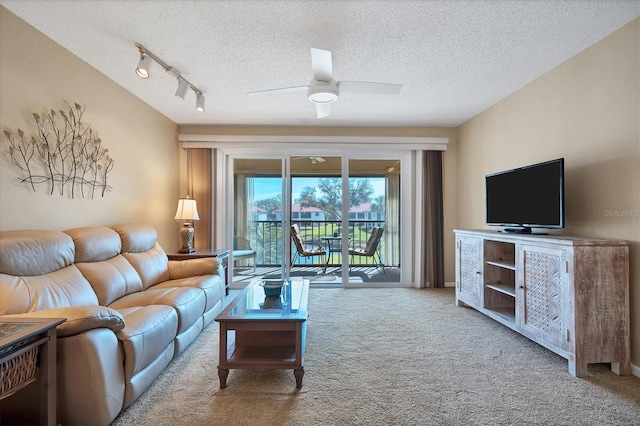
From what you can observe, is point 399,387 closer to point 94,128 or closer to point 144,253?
point 144,253

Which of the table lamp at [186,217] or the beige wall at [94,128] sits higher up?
the beige wall at [94,128]

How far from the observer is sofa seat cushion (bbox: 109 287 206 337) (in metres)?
2.25

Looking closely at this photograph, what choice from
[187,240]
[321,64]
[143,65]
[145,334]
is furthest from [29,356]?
[187,240]

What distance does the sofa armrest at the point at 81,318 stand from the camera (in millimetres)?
1449

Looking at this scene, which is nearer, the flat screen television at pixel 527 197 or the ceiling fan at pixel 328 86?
the ceiling fan at pixel 328 86

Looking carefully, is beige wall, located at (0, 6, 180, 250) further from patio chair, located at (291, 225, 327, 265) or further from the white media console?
the white media console

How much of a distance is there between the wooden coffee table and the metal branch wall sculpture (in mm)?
1698

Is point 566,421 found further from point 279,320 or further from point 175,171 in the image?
point 175,171

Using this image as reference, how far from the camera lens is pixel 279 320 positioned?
6.33 ft

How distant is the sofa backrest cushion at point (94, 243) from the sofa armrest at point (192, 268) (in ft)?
1.94

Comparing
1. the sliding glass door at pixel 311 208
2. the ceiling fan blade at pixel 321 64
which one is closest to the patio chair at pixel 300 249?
the sliding glass door at pixel 311 208

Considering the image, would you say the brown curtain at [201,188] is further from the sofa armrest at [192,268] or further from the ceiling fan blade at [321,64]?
the ceiling fan blade at [321,64]

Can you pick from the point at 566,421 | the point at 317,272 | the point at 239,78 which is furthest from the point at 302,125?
the point at 566,421

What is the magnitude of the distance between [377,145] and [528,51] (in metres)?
2.17
